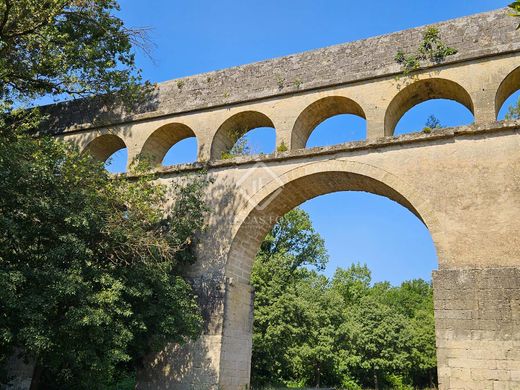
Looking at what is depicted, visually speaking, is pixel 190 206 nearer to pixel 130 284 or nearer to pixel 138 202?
pixel 138 202

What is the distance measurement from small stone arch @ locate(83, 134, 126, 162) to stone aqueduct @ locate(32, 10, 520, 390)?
0.30 ft

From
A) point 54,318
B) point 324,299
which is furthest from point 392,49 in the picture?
point 324,299

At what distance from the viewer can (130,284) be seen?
9.03 metres

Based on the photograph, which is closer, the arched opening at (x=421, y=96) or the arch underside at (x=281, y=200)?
the arched opening at (x=421, y=96)

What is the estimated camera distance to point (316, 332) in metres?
22.7

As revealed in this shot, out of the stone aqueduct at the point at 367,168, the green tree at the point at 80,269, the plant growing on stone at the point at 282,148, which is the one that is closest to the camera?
the green tree at the point at 80,269

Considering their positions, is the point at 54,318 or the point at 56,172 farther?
Answer: the point at 56,172

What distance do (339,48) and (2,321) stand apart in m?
8.59

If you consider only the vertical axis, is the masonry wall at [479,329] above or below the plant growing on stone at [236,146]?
below

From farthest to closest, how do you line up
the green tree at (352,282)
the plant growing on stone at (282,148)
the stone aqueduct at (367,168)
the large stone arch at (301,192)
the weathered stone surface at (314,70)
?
the green tree at (352,282) → the plant growing on stone at (282,148) → the weathered stone surface at (314,70) → the large stone arch at (301,192) → the stone aqueduct at (367,168)

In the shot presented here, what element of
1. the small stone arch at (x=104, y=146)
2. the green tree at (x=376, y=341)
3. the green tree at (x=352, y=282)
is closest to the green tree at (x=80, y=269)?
the small stone arch at (x=104, y=146)

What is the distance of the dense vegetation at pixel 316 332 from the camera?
2056cm

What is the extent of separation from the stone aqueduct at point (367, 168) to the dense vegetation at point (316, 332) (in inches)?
373

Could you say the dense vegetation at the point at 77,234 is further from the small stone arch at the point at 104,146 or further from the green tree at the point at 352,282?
the green tree at the point at 352,282
